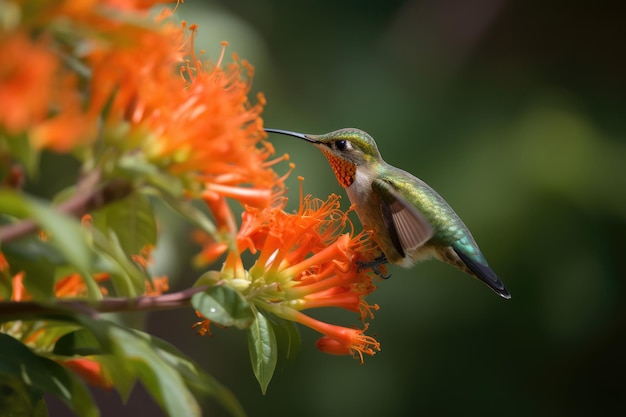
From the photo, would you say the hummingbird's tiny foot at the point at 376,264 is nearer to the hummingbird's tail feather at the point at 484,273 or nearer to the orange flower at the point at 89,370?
the hummingbird's tail feather at the point at 484,273

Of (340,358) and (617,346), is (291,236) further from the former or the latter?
(617,346)

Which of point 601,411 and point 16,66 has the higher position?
point 16,66

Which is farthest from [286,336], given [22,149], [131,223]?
[22,149]

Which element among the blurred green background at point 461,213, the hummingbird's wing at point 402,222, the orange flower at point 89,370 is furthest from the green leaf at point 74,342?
the blurred green background at point 461,213

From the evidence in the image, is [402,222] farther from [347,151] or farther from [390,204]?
[347,151]

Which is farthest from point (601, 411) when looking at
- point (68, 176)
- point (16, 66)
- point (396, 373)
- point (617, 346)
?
point (16, 66)

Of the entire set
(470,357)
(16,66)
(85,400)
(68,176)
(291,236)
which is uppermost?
(16,66)
